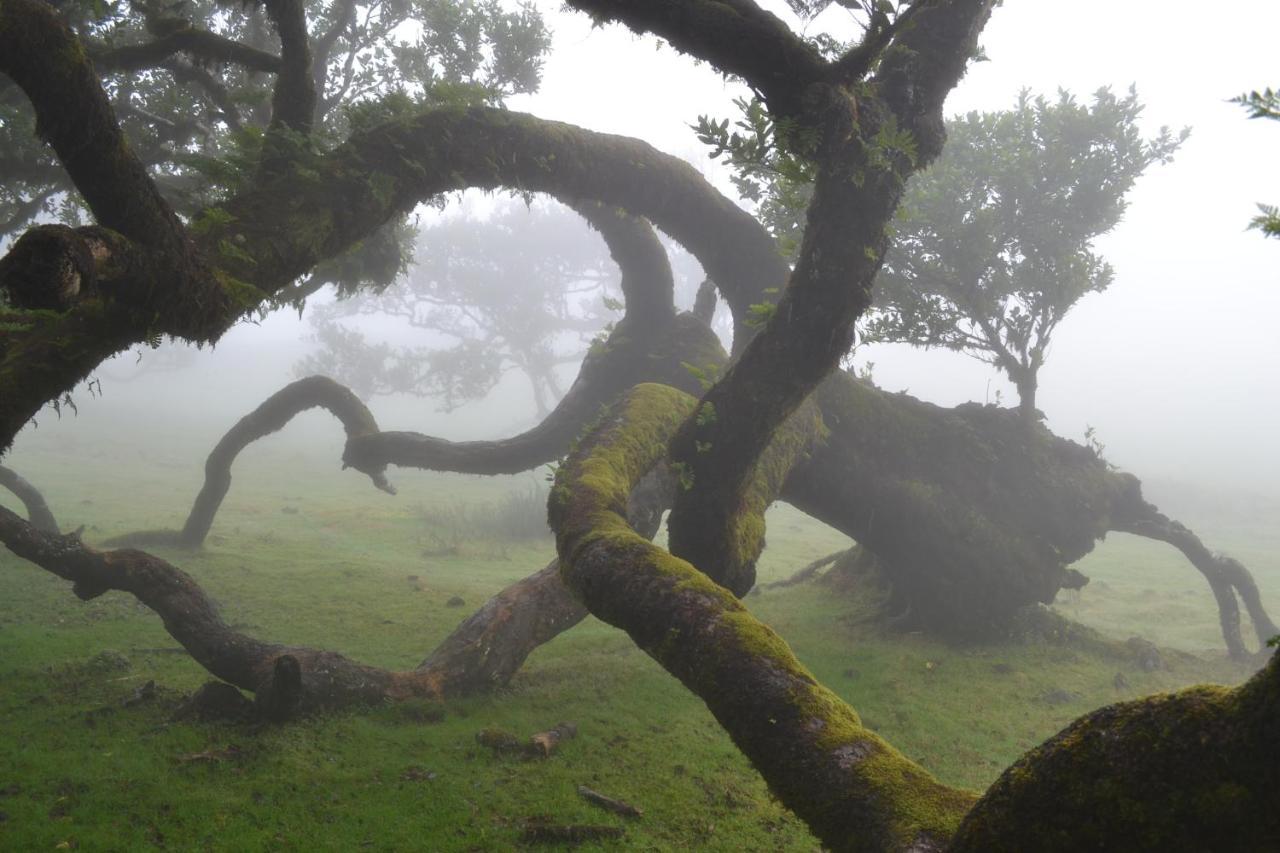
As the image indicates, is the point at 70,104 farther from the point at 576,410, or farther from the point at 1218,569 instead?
the point at 1218,569

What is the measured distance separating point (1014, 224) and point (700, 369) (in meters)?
9.29

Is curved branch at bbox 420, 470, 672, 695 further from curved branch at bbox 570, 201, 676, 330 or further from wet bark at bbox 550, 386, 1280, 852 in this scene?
curved branch at bbox 570, 201, 676, 330

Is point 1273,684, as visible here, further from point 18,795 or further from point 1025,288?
point 1025,288

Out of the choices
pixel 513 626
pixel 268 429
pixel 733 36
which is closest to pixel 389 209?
pixel 733 36

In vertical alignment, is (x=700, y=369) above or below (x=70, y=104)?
above

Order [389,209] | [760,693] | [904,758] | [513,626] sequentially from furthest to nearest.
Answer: [513,626] → [389,209] → [760,693] → [904,758]

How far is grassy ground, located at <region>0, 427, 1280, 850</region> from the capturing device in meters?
4.43

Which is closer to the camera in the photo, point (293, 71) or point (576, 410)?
point (293, 71)

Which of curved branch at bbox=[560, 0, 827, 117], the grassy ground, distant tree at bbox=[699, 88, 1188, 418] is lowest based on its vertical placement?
the grassy ground

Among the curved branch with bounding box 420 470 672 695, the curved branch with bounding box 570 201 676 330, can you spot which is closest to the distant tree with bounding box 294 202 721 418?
the curved branch with bounding box 570 201 676 330

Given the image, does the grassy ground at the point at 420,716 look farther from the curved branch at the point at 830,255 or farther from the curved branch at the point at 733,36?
the curved branch at the point at 733,36

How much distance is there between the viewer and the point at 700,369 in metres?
6.09

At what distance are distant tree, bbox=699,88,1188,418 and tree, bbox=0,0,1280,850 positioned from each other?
3.35 metres

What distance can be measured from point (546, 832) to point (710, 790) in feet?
4.84
